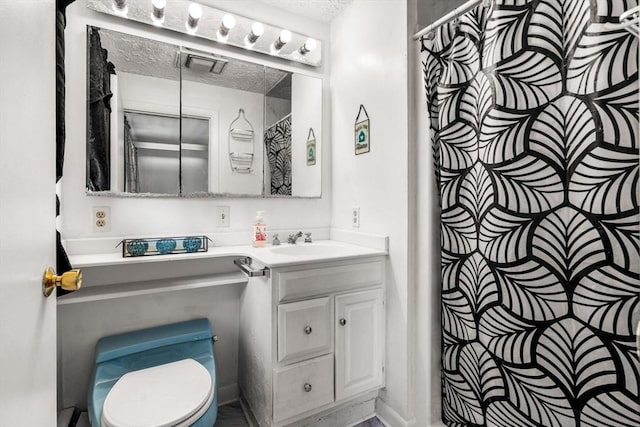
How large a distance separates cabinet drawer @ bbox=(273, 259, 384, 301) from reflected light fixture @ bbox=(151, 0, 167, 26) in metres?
1.49

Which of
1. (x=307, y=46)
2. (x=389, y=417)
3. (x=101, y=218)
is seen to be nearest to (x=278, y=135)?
(x=307, y=46)

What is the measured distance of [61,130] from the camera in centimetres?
95

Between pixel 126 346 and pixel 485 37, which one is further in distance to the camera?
pixel 126 346

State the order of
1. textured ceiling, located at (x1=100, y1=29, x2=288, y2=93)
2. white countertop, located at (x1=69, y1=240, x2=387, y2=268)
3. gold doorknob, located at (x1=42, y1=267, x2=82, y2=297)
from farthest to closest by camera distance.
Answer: textured ceiling, located at (x1=100, y1=29, x2=288, y2=93) < white countertop, located at (x1=69, y1=240, x2=387, y2=268) < gold doorknob, located at (x1=42, y1=267, x2=82, y2=297)

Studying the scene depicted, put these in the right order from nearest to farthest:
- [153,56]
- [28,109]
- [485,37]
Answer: [28,109]
[485,37]
[153,56]

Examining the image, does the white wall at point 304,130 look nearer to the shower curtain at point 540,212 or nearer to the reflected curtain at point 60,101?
the shower curtain at point 540,212

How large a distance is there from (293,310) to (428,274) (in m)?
0.64

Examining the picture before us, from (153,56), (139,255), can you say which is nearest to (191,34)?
(153,56)

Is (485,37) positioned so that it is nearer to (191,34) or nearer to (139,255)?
(191,34)

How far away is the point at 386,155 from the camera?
1670mm

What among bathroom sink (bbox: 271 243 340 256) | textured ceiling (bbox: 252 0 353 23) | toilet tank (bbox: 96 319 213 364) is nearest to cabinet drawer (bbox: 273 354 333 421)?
toilet tank (bbox: 96 319 213 364)

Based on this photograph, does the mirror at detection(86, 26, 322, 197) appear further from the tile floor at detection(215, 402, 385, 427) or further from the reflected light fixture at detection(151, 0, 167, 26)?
the tile floor at detection(215, 402, 385, 427)

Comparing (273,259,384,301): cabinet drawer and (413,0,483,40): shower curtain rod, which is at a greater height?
(413,0,483,40): shower curtain rod

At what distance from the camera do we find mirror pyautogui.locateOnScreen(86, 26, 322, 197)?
5.22 ft
